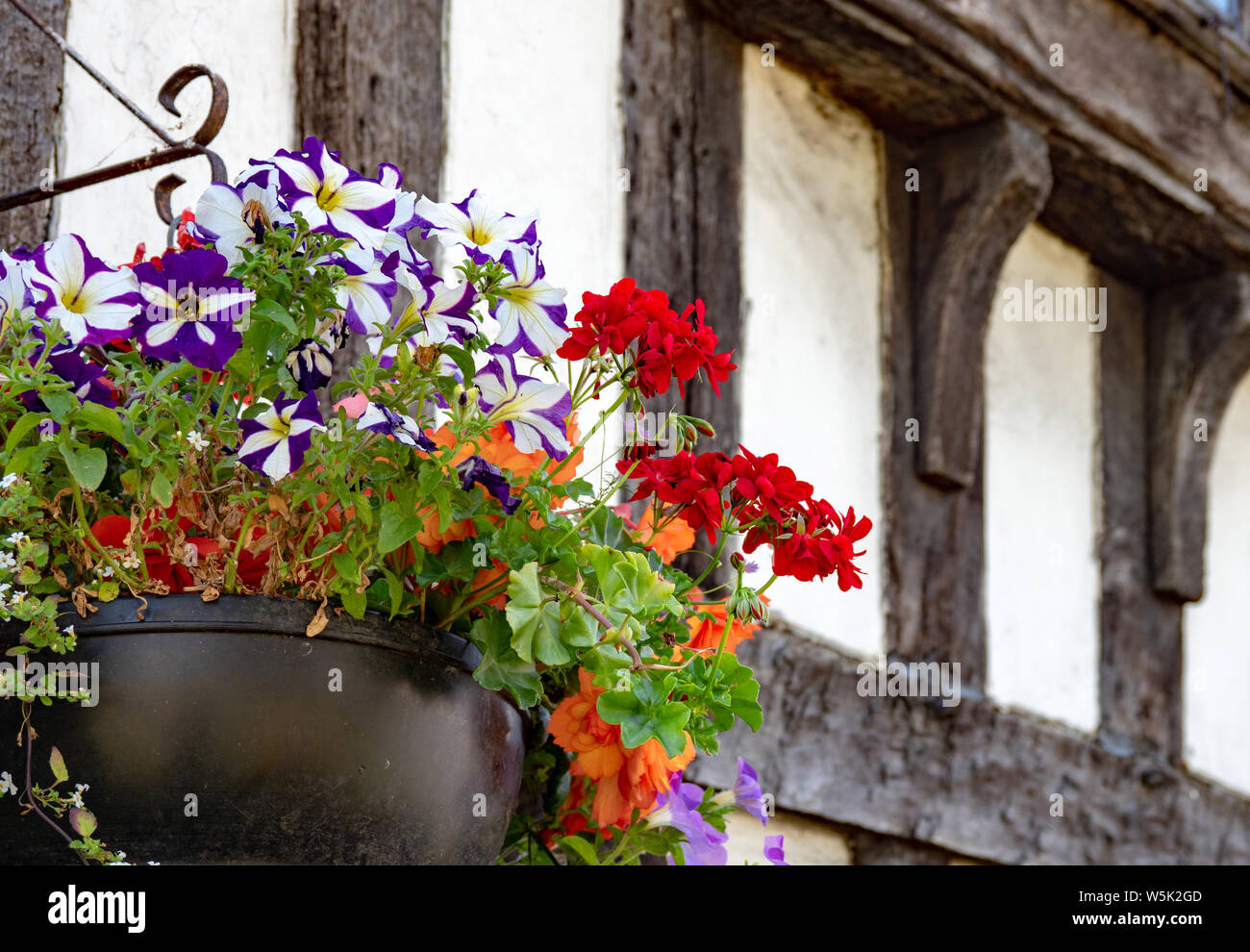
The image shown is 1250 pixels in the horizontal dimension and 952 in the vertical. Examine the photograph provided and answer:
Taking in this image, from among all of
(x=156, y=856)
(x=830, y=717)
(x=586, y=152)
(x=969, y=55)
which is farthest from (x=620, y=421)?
(x=156, y=856)

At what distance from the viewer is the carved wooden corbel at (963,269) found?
3311mm

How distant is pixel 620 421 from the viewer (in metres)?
2.61

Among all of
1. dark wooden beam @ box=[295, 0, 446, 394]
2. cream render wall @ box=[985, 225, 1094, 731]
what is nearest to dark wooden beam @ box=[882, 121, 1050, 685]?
cream render wall @ box=[985, 225, 1094, 731]

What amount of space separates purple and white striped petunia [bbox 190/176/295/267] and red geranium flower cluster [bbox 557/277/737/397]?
282 mm

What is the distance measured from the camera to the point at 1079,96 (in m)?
3.41

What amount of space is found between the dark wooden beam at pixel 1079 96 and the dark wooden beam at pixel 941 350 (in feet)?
0.35

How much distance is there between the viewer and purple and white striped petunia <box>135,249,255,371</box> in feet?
4.23

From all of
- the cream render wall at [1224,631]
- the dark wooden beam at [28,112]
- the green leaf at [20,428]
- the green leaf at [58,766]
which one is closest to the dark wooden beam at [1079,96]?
the cream render wall at [1224,631]

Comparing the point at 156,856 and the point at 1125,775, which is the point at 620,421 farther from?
the point at 1125,775

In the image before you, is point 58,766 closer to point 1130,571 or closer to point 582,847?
point 582,847

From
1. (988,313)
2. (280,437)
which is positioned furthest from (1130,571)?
(280,437)

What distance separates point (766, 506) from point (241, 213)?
53cm

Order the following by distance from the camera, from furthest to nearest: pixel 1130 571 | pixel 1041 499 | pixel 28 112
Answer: pixel 1130 571, pixel 1041 499, pixel 28 112
